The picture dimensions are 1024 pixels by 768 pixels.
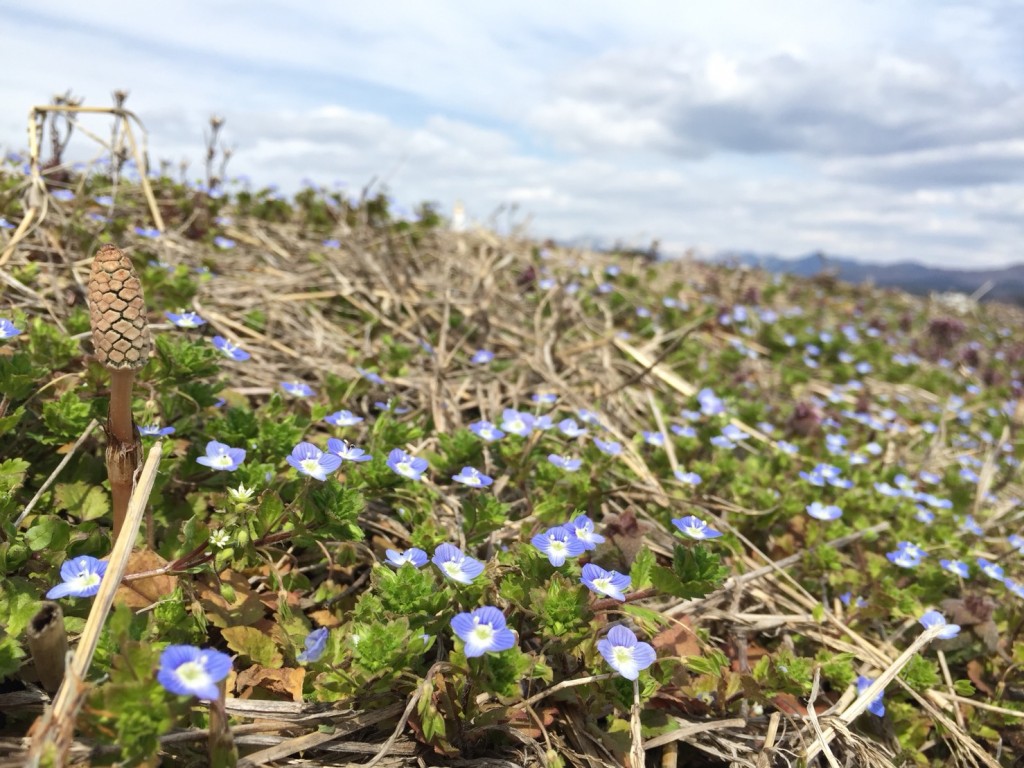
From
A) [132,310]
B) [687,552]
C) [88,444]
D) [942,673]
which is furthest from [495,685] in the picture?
[942,673]

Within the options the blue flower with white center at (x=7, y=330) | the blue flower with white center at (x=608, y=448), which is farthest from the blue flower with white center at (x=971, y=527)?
the blue flower with white center at (x=7, y=330)

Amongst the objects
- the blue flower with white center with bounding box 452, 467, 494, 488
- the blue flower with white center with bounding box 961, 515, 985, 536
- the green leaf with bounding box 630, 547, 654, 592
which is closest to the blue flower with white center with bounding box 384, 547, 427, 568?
the blue flower with white center with bounding box 452, 467, 494, 488

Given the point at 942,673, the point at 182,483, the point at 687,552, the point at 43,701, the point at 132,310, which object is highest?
the point at 132,310

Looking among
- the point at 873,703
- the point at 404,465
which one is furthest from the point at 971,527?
the point at 404,465

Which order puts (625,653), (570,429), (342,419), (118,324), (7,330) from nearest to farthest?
(118,324) → (625,653) → (7,330) → (342,419) → (570,429)

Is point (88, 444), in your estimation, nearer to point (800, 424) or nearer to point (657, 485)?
point (657, 485)

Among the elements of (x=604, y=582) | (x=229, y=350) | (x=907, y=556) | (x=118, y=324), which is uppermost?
(x=118, y=324)

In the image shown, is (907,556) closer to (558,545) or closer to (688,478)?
(688,478)
